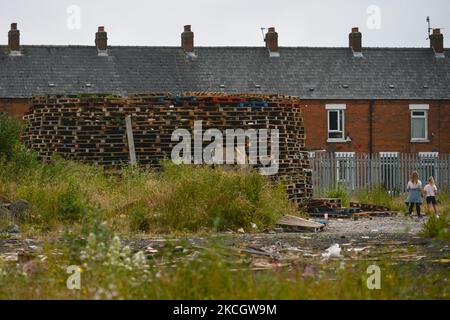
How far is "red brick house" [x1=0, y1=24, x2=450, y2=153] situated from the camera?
1747 inches

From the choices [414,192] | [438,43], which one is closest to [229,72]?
[438,43]

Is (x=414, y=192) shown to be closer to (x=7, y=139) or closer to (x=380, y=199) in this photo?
(x=380, y=199)

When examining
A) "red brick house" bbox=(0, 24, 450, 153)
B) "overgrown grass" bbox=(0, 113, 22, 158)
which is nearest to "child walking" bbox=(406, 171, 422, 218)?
"overgrown grass" bbox=(0, 113, 22, 158)

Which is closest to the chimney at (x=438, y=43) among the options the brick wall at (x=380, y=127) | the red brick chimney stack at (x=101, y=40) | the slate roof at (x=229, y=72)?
the slate roof at (x=229, y=72)

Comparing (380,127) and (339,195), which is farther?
Result: (380,127)

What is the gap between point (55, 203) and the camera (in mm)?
19375

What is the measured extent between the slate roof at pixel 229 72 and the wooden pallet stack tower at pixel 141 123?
717 inches

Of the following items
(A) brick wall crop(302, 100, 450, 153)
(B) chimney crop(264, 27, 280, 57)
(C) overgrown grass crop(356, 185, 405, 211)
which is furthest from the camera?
(B) chimney crop(264, 27, 280, 57)

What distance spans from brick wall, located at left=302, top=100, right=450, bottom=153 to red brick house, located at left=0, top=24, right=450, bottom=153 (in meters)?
0.04

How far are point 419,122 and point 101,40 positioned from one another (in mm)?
15092

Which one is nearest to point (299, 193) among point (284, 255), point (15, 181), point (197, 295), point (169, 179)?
point (169, 179)

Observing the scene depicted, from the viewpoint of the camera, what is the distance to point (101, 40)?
45.8m

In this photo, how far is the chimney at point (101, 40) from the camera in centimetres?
4578

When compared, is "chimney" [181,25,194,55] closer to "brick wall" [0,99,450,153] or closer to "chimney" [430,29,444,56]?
"brick wall" [0,99,450,153]
